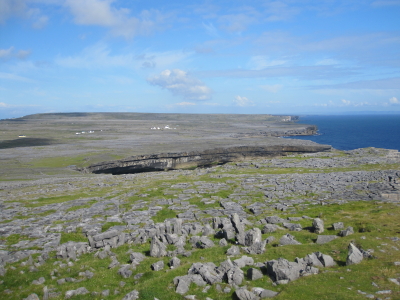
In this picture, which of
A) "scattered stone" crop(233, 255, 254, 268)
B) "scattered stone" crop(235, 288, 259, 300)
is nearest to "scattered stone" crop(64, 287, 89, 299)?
"scattered stone" crop(235, 288, 259, 300)

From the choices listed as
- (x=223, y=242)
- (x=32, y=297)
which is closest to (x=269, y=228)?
(x=223, y=242)

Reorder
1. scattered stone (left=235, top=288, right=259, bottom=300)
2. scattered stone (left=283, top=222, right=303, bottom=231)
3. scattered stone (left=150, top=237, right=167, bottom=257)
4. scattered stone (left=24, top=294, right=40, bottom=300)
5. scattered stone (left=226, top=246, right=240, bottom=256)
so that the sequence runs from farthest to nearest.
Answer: scattered stone (left=283, top=222, right=303, bottom=231)
scattered stone (left=150, top=237, right=167, bottom=257)
scattered stone (left=226, top=246, right=240, bottom=256)
scattered stone (left=24, top=294, right=40, bottom=300)
scattered stone (left=235, top=288, right=259, bottom=300)

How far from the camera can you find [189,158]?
120 meters

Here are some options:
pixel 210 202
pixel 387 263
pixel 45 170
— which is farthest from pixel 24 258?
pixel 45 170

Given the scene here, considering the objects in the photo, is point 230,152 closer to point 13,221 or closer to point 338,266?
point 13,221

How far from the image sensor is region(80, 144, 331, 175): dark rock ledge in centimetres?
10304

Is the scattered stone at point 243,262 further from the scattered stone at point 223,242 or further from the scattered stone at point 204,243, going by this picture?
the scattered stone at point 204,243

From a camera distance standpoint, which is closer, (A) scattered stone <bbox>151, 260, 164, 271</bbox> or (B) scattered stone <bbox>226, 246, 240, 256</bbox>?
(A) scattered stone <bbox>151, 260, 164, 271</bbox>

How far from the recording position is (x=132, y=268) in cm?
2494

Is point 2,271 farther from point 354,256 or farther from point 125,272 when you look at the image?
point 354,256

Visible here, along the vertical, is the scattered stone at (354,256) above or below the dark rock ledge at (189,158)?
above

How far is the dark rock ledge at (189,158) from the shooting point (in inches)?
4057

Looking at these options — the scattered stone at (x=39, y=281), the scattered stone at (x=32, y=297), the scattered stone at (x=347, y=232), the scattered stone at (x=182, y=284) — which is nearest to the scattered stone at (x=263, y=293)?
the scattered stone at (x=182, y=284)

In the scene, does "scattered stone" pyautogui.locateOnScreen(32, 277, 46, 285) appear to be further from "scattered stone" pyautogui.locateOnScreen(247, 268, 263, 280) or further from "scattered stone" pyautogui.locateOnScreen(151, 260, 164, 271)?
"scattered stone" pyautogui.locateOnScreen(247, 268, 263, 280)
